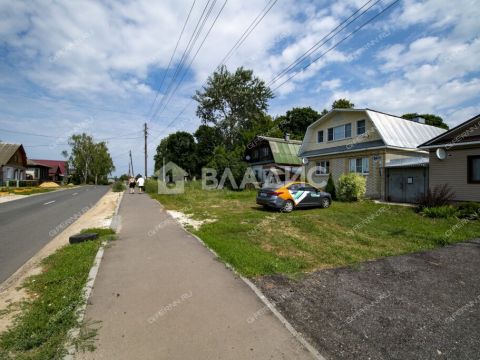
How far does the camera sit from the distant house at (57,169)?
7247 cm

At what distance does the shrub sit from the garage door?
183cm

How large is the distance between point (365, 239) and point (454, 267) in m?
2.53

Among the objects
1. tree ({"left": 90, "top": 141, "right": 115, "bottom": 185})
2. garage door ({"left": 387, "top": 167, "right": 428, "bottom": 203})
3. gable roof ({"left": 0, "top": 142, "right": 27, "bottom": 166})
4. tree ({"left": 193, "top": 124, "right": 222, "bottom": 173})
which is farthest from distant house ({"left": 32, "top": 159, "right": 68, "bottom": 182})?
garage door ({"left": 387, "top": 167, "right": 428, "bottom": 203})

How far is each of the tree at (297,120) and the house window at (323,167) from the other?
26401 millimetres

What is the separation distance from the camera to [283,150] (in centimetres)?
3291

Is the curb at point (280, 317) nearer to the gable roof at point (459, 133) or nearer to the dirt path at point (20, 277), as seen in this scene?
the dirt path at point (20, 277)

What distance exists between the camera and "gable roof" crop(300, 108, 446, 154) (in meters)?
18.6

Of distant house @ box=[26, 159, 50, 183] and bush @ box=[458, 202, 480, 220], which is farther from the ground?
distant house @ box=[26, 159, 50, 183]

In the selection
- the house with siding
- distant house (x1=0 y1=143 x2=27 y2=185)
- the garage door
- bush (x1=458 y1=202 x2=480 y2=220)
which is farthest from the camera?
distant house (x1=0 y1=143 x2=27 y2=185)

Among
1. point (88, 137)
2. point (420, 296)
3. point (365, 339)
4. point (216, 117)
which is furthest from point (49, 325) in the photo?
point (88, 137)

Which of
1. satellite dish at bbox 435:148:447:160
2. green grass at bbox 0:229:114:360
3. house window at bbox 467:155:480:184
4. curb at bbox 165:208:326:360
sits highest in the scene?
satellite dish at bbox 435:148:447:160

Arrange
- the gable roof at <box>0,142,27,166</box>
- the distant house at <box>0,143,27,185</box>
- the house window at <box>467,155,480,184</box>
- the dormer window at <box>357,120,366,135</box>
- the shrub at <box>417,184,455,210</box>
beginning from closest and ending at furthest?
the house window at <box>467,155,480,184</box> < the shrub at <box>417,184,455,210</box> < the dormer window at <box>357,120,366,135</box> < the distant house at <box>0,143,27,185</box> < the gable roof at <box>0,142,27,166</box>

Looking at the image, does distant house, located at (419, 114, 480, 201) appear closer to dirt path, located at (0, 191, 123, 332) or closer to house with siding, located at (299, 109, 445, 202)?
house with siding, located at (299, 109, 445, 202)

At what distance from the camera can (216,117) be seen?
1843 inches
